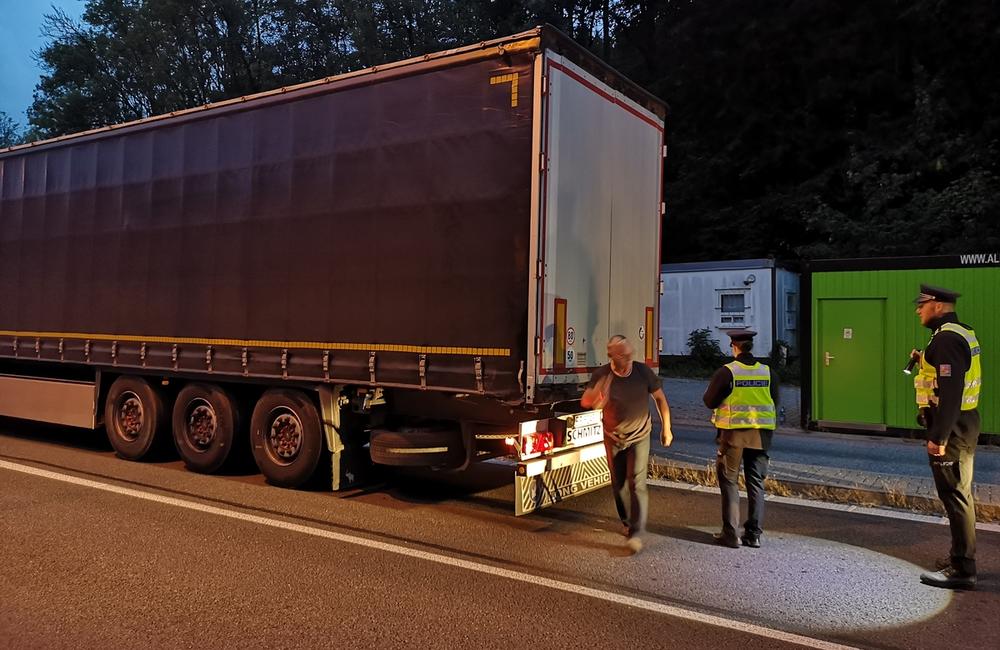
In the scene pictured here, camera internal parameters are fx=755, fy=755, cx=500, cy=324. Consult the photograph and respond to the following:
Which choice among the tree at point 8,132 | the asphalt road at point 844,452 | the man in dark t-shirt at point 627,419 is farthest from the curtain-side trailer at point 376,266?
the tree at point 8,132

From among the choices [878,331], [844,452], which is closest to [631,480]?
[844,452]

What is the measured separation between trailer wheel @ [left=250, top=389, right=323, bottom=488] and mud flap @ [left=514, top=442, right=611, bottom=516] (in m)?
2.11

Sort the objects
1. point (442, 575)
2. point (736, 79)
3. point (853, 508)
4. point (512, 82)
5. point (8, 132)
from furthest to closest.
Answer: point (8, 132) < point (736, 79) < point (853, 508) < point (512, 82) < point (442, 575)

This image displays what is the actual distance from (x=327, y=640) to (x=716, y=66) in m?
32.1

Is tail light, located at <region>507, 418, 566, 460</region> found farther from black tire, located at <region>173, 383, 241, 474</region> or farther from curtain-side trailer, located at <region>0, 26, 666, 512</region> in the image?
black tire, located at <region>173, 383, 241, 474</region>

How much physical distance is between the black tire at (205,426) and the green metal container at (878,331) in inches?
334

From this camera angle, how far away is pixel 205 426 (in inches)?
315

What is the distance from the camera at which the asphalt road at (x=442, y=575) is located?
4.07 m

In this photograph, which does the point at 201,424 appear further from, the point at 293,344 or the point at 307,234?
the point at 307,234

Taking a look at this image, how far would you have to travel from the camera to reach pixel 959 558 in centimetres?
485

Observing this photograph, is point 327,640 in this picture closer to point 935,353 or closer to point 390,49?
point 935,353

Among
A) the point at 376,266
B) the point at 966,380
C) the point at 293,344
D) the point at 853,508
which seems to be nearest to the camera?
the point at 966,380

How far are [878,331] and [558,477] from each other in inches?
284

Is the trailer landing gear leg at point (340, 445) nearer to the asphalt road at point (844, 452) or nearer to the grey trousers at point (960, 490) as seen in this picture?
the asphalt road at point (844, 452)
